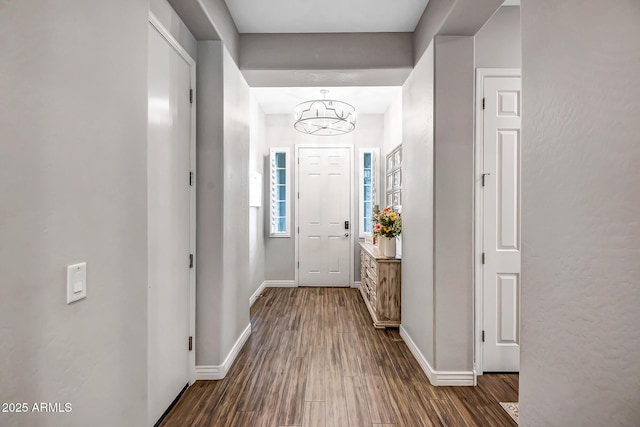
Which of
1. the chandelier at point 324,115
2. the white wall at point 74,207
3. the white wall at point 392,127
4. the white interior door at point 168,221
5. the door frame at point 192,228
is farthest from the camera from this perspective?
the white wall at point 392,127

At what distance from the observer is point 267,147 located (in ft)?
17.6

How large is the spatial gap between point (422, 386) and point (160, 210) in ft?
7.04

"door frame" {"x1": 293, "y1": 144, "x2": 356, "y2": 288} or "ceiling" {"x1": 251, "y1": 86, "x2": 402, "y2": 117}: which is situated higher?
"ceiling" {"x1": 251, "y1": 86, "x2": 402, "y2": 117}

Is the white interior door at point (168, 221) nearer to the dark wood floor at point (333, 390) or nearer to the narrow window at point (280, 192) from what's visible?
the dark wood floor at point (333, 390)

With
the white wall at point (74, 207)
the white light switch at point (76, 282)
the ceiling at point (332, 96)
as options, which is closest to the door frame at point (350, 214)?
the ceiling at point (332, 96)

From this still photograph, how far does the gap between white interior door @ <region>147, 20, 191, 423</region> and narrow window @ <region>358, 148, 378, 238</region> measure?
11.3 ft

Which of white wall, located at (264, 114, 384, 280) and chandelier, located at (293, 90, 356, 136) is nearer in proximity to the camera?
chandelier, located at (293, 90, 356, 136)

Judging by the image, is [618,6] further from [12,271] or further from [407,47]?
[407,47]

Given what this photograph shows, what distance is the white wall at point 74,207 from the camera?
0.81m

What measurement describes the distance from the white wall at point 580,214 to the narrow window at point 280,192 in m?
4.35

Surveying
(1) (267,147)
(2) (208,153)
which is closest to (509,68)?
(2) (208,153)

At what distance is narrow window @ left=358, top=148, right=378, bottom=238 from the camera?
17.5 feet

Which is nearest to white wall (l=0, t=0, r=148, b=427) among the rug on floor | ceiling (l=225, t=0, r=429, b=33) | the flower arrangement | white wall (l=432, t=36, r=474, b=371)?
ceiling (l=225, t=0, r=429, b=33)

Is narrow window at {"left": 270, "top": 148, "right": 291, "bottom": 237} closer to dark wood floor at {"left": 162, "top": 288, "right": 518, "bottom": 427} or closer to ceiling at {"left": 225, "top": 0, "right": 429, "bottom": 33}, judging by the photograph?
dark wood floor at {"left": 162, "top": 288, "right": 518, "bottom": 427}
